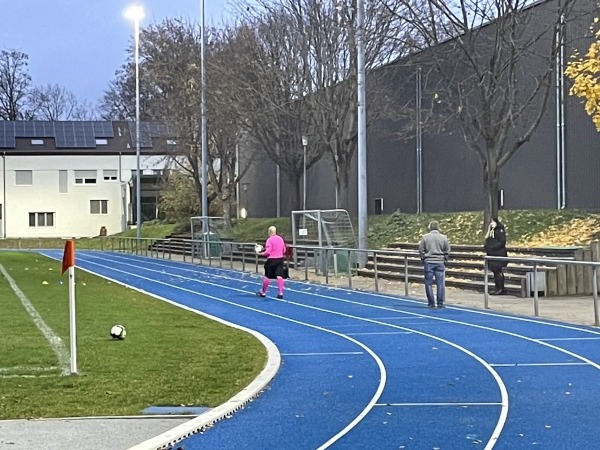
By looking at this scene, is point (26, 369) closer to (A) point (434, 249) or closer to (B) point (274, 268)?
(A) point (434, 249)

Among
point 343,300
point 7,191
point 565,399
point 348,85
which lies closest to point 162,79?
point 348,85

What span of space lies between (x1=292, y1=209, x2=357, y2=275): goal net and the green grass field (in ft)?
27.9

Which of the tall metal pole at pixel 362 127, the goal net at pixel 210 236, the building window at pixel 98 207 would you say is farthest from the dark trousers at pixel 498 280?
the building window at pixel 98 207

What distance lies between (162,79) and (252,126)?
14.9m

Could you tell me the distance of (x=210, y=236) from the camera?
43.7 m

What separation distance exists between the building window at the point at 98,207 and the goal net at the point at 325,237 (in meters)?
45.9

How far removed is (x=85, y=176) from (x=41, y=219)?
4862mm

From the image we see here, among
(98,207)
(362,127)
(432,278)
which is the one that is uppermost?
(362,127)

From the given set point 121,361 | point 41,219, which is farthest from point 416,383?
point 41,219

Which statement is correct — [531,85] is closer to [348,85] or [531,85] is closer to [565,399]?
[348,85]

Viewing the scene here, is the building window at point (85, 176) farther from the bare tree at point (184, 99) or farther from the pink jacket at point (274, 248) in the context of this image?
the pink jacket at point (274, 248)

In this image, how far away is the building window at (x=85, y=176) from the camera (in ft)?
254

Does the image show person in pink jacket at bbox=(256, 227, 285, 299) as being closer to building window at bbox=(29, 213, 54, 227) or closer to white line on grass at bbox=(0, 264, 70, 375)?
white line on grass at bbox=(0, 264, 70, 375)

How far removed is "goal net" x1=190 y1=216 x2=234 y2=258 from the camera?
38.6 meters
